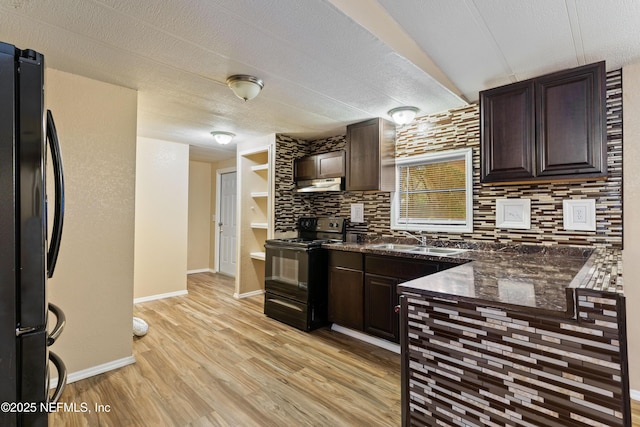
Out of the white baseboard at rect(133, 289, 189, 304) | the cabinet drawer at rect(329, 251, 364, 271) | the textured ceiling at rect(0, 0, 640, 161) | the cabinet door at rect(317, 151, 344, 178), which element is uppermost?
the textured ceiling at rect(0, 0, 640, 161)

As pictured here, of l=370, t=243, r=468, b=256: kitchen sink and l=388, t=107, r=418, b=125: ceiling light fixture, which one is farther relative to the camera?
l=388, t=107, r=418, b=125: ceiling light fixture

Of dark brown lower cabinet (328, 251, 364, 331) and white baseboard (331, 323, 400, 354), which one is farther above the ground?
dark brown lower cabinet (328, 251, 364, 331)

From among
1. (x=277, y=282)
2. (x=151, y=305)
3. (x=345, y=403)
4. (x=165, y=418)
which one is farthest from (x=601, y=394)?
(x=151, y=305)

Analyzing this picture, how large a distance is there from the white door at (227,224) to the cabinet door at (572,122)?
4759mm

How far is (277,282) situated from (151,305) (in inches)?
71.0

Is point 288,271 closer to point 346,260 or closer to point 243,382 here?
point 346,260

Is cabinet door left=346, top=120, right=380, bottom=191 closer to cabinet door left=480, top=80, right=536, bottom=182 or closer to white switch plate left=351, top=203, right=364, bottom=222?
white switch plate left=351, top=203, right=364, bottom=222

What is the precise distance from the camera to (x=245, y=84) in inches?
88.7

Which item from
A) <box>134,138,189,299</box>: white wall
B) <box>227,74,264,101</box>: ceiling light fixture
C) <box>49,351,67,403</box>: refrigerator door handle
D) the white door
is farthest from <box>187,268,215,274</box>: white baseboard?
<box>49,351,67,403</box>: refrigerator door handle

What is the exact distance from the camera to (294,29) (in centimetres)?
167

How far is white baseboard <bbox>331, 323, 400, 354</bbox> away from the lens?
2.72 meters

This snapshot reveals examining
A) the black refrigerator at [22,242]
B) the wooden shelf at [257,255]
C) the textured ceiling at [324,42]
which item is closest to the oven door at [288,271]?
the wooden shelf at [257,255]

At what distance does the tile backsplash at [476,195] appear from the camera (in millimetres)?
2098

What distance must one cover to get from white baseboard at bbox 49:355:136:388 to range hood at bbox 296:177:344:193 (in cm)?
246
